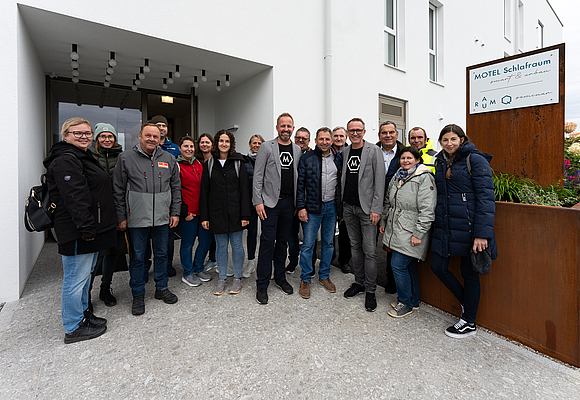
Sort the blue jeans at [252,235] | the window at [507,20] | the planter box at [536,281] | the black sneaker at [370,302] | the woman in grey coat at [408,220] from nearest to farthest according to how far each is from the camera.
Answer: the planter box at [536,281]
the woman in grey coat at [408,220]
the black sneaker at [370,302]
the blue jeans at [252,235]
the window at [507,20]

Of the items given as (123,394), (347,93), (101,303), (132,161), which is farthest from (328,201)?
(347,93)

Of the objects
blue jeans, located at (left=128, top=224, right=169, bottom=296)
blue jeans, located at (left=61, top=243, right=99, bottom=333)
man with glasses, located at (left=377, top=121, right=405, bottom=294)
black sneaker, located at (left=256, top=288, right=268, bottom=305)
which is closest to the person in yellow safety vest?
man with glasses, located at (left=377, top=121, right=405, bottom=294)

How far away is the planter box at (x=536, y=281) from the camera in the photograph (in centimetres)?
217

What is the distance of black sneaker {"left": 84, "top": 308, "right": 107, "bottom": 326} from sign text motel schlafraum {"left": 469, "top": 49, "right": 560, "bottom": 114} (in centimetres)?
469

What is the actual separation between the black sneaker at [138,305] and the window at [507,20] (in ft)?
54.2

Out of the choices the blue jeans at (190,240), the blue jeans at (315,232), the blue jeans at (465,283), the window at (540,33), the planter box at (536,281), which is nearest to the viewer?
the planter box at (536,281)

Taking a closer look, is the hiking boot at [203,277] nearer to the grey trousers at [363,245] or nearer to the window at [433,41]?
the grey trousers at [363,245]

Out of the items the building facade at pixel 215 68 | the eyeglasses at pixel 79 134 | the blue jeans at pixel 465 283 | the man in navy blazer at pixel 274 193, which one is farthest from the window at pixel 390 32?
the eyeglasses at pixel 79 134

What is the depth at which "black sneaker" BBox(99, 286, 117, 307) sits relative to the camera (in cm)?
313

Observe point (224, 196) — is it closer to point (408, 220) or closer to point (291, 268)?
point (291, 268)

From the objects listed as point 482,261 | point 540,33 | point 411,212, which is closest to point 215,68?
point 411,212

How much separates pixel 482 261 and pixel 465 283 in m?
0.33

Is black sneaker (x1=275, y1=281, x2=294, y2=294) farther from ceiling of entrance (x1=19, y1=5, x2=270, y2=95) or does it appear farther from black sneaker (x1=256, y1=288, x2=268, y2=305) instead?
ceiling of entrance (x1=19, y1=5, x2=270, y2=95)

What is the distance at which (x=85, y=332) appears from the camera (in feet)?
8.29
